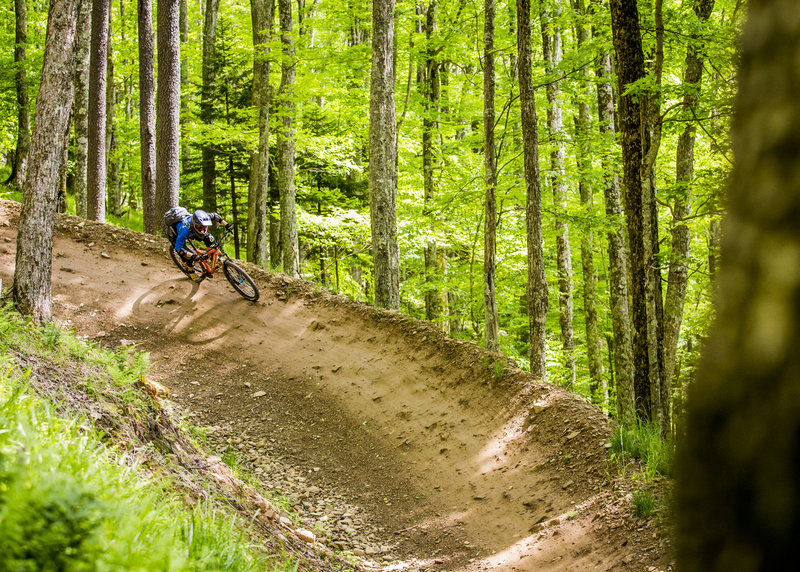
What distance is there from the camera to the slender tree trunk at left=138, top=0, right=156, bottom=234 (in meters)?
16.0

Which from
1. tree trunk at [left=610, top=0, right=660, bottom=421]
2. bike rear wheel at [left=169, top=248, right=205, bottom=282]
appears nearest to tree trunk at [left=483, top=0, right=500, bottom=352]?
tree trunk at [left=610, top=0, right=660, bottom=421]

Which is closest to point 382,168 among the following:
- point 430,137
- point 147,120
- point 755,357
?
point 430,137

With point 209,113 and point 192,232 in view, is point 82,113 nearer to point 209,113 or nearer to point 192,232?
point 209,113

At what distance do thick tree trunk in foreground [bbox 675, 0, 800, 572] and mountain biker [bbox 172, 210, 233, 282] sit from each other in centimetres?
1173

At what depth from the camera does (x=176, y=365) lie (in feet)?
35.1

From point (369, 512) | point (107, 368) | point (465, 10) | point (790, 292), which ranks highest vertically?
point (465, 10)

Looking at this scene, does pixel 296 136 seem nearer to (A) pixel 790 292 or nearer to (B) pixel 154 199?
(B) pixel 154 199

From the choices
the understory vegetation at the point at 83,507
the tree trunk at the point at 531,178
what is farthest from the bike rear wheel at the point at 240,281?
the understory vegetation at the point at 83,507

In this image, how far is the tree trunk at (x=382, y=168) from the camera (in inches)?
483

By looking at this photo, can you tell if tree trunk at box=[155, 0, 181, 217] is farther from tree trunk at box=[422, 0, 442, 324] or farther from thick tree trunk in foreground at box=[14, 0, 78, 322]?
thick tree trunk in foreground at box=[14, 0, 78, 322]

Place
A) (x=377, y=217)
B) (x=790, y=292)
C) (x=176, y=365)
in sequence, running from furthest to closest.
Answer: (x=377, y=217) → (x=176, y=365) → (x=790, y=292)

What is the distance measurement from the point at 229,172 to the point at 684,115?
15910 mm

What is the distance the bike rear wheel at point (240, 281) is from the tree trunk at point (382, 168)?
8.81ft

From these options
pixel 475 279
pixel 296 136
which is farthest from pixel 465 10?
pixel 475 279
